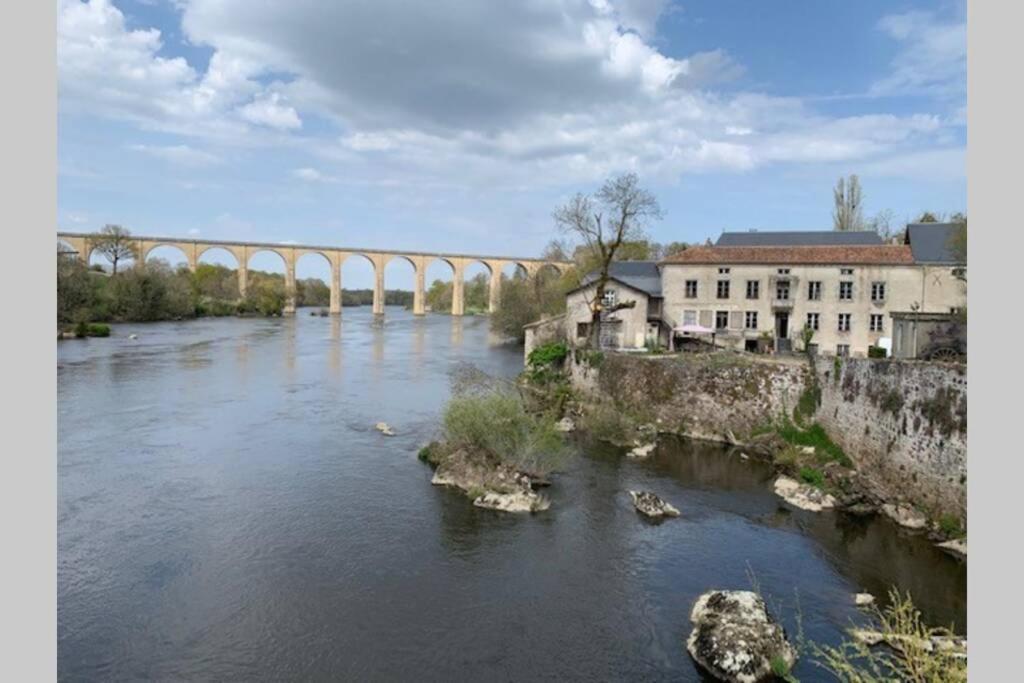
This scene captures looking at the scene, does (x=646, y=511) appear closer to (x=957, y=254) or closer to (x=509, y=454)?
(x=509, y=454)

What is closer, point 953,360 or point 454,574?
point 454,574

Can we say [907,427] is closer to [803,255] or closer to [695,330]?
[695,330]

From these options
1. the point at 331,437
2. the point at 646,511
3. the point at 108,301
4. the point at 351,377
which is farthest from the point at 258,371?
the point at 108,301

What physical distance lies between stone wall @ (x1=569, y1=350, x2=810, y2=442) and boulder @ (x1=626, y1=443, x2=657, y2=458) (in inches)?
86.4

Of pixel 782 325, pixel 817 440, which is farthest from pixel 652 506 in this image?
pixel 782 325

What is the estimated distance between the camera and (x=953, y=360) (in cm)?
1653

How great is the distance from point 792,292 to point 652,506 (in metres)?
16.4

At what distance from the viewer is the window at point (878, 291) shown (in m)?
27.7

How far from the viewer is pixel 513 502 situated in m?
16.8

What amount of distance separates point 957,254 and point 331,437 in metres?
24.6

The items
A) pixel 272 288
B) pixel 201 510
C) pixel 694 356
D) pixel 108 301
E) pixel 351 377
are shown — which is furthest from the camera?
pixel 272 288

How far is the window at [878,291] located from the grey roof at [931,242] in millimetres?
1802

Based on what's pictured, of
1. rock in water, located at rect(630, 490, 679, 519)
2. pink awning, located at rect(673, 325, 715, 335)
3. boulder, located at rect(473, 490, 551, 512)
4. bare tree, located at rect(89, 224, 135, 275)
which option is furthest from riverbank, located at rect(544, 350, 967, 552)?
bare tree, located at rect(89, 224, 135, 275)

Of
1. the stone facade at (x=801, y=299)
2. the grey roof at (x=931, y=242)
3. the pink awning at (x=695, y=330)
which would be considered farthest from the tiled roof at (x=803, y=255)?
the pink awning at (x=695, y=330)
